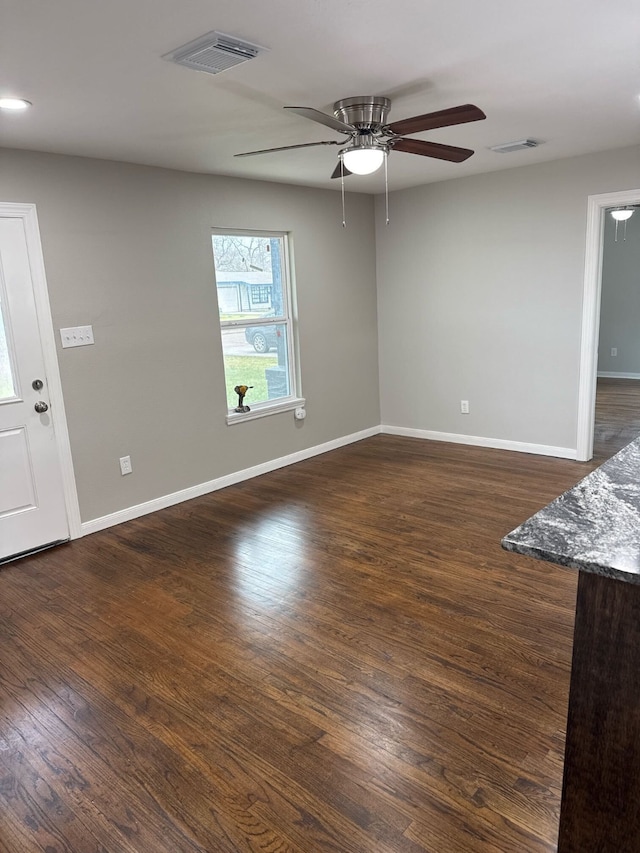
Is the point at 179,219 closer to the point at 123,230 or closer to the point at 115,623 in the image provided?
the point at 123,230

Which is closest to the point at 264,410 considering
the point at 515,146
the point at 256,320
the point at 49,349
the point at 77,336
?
the point at 256,320

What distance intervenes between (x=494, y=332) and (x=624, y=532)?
13.8 feet

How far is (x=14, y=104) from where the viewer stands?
256cm

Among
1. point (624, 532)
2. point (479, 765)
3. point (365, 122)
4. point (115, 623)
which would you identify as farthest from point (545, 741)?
point (365, 122)

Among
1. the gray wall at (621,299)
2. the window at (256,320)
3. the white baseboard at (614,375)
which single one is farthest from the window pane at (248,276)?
the white baseboard at (614,375)

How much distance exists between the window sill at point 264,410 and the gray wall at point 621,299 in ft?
18.2

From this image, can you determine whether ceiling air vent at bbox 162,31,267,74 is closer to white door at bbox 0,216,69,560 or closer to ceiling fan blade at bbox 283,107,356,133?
ceiling fan blade at bbox 283,107,356,133

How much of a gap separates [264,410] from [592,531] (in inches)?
152

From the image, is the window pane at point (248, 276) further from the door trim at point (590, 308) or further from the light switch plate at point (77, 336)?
the door trim at point (590, 308)

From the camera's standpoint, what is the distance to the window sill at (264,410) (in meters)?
4.74

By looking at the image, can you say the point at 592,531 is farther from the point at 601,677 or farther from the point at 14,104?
the point at 14,104

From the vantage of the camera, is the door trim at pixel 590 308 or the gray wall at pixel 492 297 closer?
the door trim at pixel 590 308

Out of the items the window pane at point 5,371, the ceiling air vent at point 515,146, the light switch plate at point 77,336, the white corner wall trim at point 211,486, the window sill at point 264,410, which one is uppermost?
the ceiling air vent at point 515,146

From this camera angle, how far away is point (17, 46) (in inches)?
78.9
